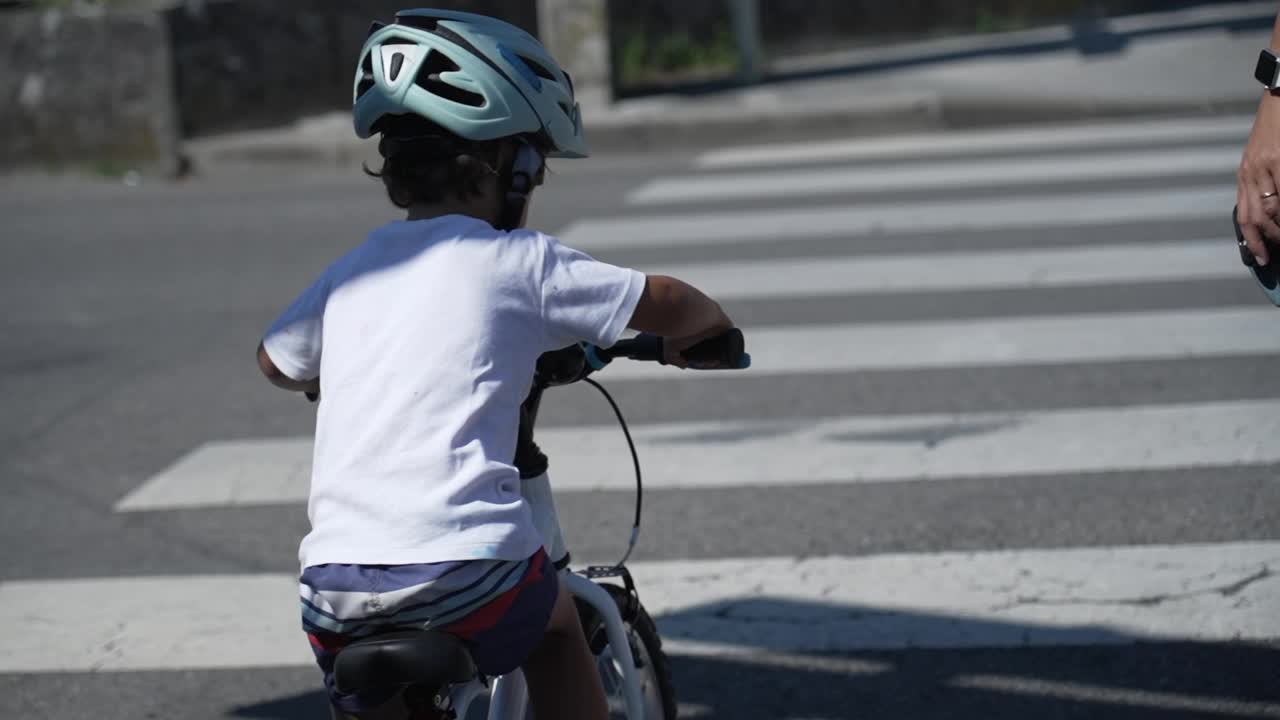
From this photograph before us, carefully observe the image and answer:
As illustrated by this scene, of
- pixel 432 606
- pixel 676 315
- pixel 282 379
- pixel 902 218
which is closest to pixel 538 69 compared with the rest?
pixel 676 315

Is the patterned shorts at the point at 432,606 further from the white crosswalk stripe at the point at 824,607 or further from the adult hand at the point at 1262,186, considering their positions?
the white crosswalk stripe at the point at 824,607

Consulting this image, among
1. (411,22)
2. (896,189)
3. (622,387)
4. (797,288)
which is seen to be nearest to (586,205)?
(896,189)

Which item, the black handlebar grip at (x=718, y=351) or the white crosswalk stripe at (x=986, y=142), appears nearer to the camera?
the black handlebar grip at (x=718, y=351)

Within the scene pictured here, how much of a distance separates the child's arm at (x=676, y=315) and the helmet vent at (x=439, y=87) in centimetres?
37

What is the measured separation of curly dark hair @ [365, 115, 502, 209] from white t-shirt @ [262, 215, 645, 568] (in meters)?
0.07

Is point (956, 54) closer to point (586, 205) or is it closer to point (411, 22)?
point (586, 205)

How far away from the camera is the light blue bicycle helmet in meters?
2.46

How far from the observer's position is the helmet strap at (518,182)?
8.39 feet

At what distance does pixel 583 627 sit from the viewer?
112 inches

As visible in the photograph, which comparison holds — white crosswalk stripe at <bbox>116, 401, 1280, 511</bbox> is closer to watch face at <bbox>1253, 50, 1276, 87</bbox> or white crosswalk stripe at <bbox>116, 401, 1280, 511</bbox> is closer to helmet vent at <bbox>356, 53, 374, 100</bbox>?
watch face at <bbox>1253, 50, 1276, 87</bbox>

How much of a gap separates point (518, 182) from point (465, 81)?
181 mm

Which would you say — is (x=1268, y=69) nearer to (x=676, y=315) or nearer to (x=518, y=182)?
(x=676, y=315)

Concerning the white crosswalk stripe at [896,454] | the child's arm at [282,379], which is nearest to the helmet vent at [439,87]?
the child's arm at [282,379]

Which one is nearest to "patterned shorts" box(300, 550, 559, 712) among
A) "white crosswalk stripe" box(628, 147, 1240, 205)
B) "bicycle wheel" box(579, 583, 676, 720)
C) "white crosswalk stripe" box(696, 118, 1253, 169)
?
"bicycle wheel" box(579, 583, 676, 720)
